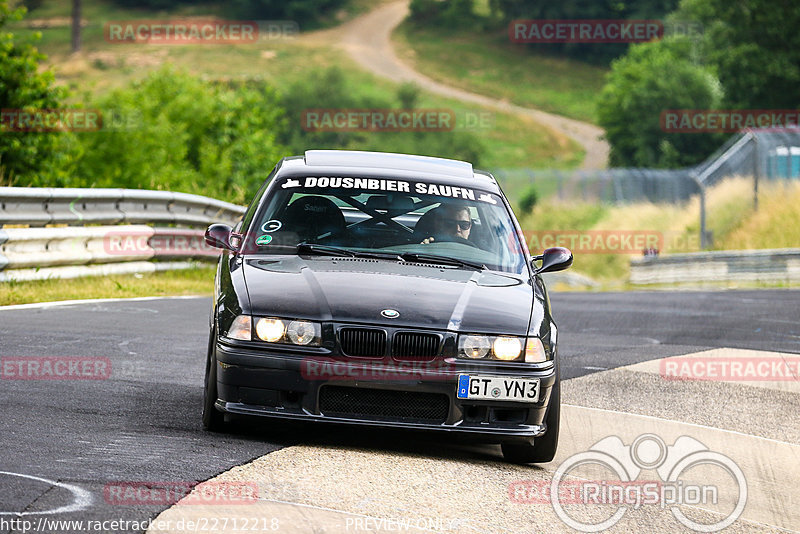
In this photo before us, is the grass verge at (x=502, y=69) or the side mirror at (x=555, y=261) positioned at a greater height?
the grass verge at (x=502, y=69)

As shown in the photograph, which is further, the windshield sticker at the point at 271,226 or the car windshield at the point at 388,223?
the windshield sticker at the point at 271,226

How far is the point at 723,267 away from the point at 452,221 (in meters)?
21.9

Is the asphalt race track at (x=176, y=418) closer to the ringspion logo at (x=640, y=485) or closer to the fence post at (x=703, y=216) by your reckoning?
the ringspion logo at (x=640, y=485)

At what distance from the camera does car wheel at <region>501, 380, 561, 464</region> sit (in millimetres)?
6492

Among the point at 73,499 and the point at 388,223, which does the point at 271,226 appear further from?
the point at 73,499

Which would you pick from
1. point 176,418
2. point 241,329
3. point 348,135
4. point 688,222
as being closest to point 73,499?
point 241,329

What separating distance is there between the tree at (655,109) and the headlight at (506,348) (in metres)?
70.6

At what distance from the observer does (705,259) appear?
29266 millimetres

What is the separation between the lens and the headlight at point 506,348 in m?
6.28

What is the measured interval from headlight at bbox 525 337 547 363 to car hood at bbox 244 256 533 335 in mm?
70

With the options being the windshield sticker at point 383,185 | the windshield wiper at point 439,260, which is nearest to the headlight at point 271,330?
the windshield wiper at point 439,260

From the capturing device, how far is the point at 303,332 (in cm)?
618

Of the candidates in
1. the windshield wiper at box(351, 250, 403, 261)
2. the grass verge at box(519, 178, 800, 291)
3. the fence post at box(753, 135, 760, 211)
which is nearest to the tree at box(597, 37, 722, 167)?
the grass verge at box(519, 178, 800, 291)

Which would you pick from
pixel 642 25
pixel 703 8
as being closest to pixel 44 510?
pixel 703 8
